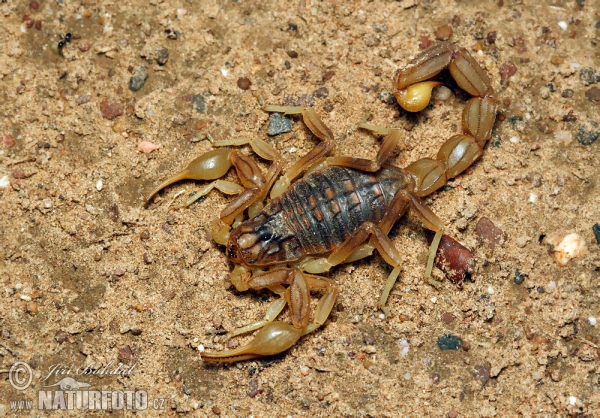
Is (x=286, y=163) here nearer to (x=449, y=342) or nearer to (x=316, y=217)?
(x=316, y=217)

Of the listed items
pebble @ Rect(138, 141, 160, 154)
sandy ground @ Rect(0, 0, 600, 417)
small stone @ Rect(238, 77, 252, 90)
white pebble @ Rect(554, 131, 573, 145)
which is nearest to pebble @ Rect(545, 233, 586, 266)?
sandy ground @ Rect(0, 0, 600, 417)

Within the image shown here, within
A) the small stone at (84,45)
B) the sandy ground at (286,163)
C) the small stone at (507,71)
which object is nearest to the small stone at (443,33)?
the sandy ground at (286,163)

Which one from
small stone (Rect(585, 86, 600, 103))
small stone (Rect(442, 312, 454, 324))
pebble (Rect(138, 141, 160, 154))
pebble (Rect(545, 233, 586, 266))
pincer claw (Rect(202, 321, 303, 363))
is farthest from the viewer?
small stone (Rect(585, 86, 600, 103))

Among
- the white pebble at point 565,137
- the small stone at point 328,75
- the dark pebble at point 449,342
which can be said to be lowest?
the dark pebble at point 449,342

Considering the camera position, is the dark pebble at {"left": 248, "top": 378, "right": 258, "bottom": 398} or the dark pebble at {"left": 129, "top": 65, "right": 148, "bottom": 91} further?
the dark pebble at {"left": 129, "top": 65, "right": 148, "bottom": 91}

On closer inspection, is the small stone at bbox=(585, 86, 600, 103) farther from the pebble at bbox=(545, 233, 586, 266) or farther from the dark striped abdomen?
the dark striped abdomen

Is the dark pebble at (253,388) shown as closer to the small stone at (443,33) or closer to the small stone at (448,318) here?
the small stone at (448,318)

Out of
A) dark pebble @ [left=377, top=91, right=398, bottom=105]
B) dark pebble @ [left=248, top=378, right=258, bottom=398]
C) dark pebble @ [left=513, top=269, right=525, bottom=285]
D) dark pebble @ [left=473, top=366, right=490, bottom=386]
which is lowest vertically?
dark pebble @ [left=473, top=366, right=490, bottom=386]
